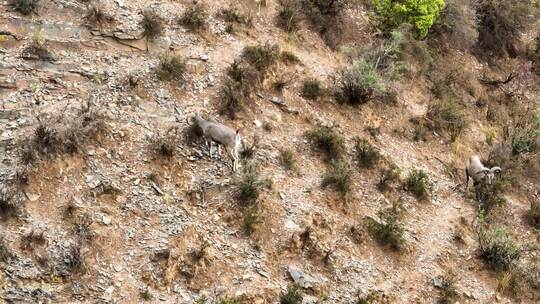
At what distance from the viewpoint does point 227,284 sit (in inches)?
413

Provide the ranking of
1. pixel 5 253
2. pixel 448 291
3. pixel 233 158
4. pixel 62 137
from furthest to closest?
pixel 233 158
pixel 448 291
pixel 62 137
pixel 5 253

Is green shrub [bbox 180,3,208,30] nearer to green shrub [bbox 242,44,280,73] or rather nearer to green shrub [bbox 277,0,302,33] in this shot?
green shrub [bbox 242,44,280,73]

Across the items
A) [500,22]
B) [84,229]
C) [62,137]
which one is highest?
[500,22]

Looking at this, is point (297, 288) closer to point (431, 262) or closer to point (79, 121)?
point (431, 262)

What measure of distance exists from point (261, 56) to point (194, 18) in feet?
6.68

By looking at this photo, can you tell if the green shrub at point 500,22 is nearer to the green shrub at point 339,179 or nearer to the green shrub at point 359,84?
the green shrub at point 359,84

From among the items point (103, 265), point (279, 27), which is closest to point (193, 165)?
point (103, 265)

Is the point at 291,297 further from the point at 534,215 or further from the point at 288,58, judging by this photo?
the point at 534,215

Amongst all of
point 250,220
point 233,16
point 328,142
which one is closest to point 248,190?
point 250,220

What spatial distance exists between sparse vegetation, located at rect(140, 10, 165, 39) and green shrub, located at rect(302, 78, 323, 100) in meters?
3.99

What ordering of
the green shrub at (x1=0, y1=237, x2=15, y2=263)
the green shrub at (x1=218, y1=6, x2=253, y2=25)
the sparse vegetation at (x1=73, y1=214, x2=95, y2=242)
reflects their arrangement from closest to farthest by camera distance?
the green shrub at (x1=0, y1=237, x2=15, y2=263)
the sparse vegetation at (x1=73, y1=214, x2=95, y2=242)
the green shrub at (x1=218, y1=6, x2=253, y2=25)

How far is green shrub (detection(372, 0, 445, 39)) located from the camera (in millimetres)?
17016

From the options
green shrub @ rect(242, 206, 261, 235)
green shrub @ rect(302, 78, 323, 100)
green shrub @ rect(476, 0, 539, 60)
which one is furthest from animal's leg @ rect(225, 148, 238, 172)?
green shrub @ rect(476, 0, 539, 60)

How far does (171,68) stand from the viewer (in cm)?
1348
